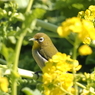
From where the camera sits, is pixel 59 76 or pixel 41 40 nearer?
pixel 59 76

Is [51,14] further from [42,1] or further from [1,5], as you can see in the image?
[1,5]

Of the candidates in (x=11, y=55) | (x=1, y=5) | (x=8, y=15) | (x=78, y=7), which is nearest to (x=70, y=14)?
(x=78, y=7)

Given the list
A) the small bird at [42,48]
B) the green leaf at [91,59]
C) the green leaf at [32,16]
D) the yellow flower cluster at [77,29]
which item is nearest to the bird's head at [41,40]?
the small bird at [42,48]

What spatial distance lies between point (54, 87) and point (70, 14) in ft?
11.0

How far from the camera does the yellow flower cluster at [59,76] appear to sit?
52.4 inches

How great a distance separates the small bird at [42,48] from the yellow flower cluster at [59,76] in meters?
1.99

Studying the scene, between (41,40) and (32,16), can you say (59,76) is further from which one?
(41,40)

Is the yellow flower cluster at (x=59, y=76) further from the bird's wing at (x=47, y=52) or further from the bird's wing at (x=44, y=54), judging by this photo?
the bird's wing at (x=44, y=54)

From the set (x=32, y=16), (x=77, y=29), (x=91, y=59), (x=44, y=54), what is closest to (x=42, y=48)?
(x=44, y=54)

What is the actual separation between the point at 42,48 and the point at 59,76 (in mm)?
2396

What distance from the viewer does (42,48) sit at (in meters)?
3.75

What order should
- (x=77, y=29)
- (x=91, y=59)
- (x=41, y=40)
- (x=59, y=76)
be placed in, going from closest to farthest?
1. (x=77, y=29)
2. (x=59, y=76)
3. (x=41, y=40)
4. (x=91, y=59)

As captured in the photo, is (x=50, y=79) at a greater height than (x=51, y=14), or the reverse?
(x=51, y=14)

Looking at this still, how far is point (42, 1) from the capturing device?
5094 mm
